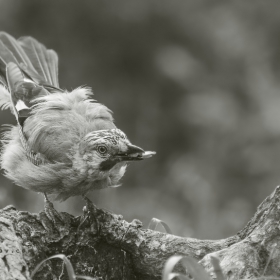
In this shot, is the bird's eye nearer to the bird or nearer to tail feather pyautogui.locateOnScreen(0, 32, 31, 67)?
the bird

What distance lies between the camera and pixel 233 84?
270 inches

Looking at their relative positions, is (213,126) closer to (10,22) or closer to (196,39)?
(196,39)

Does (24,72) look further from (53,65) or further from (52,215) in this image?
(52,215)

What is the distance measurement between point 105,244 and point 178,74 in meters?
3.63

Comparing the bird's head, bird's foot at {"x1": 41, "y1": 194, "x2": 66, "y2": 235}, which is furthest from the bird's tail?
bird's foot at {"x1": 41, "y1": 194, "x2": 66, "y2": 235}

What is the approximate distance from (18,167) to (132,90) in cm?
281

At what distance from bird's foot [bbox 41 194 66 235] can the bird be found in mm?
239

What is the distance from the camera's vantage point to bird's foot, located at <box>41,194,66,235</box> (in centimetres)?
348

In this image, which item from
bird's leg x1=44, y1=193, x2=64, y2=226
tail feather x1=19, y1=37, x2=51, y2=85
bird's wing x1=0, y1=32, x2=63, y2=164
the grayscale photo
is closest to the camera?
the grayscale photo

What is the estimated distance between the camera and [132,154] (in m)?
3.71

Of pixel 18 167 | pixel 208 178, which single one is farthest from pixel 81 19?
pixel 18 167

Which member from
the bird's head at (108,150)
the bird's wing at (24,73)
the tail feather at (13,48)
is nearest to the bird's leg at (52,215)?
the bird's head at (108,150)

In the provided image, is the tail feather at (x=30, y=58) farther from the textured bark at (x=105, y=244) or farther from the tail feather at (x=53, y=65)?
the textured bark at (x=105, y=244)

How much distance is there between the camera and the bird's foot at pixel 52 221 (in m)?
3.48
